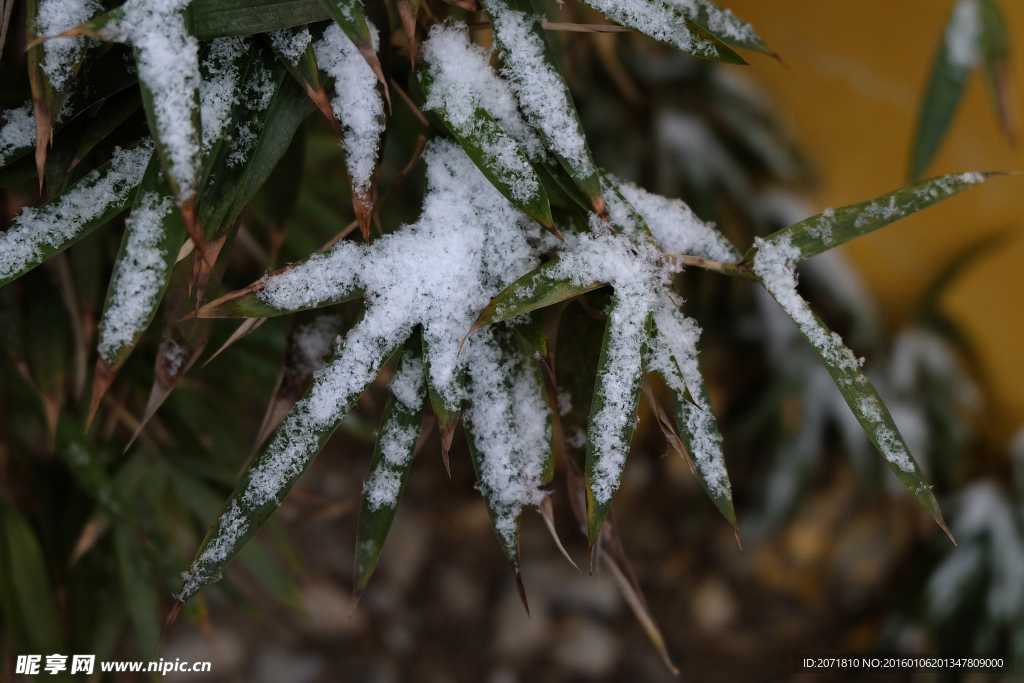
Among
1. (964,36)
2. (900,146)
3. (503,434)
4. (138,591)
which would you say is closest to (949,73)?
(964,36)

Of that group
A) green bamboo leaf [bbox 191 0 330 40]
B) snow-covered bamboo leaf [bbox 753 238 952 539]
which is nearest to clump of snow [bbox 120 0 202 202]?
green bamboo leaf [bbox 191 0 330 40]

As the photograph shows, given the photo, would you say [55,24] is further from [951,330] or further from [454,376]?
[951,330]

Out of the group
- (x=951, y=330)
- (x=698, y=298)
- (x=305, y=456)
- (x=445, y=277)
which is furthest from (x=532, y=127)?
(x=951, y=330)

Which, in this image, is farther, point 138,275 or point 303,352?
point 303,352

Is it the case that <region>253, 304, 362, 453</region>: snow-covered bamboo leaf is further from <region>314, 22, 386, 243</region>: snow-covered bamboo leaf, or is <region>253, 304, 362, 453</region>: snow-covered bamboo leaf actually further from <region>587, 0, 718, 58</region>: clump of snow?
<region>587, 0, 718, 58</region>: clump of snow

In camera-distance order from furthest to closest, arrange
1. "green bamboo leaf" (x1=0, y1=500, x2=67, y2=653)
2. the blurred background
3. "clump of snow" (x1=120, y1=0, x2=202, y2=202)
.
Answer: the blurred background → "green bamboo leaf" (x1=0, y1=500, x2=67, y2=653) → "clump of snow" (x1=120, y1=0, x2=202, y2=202)

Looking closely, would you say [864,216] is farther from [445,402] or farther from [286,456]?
[286,456]
